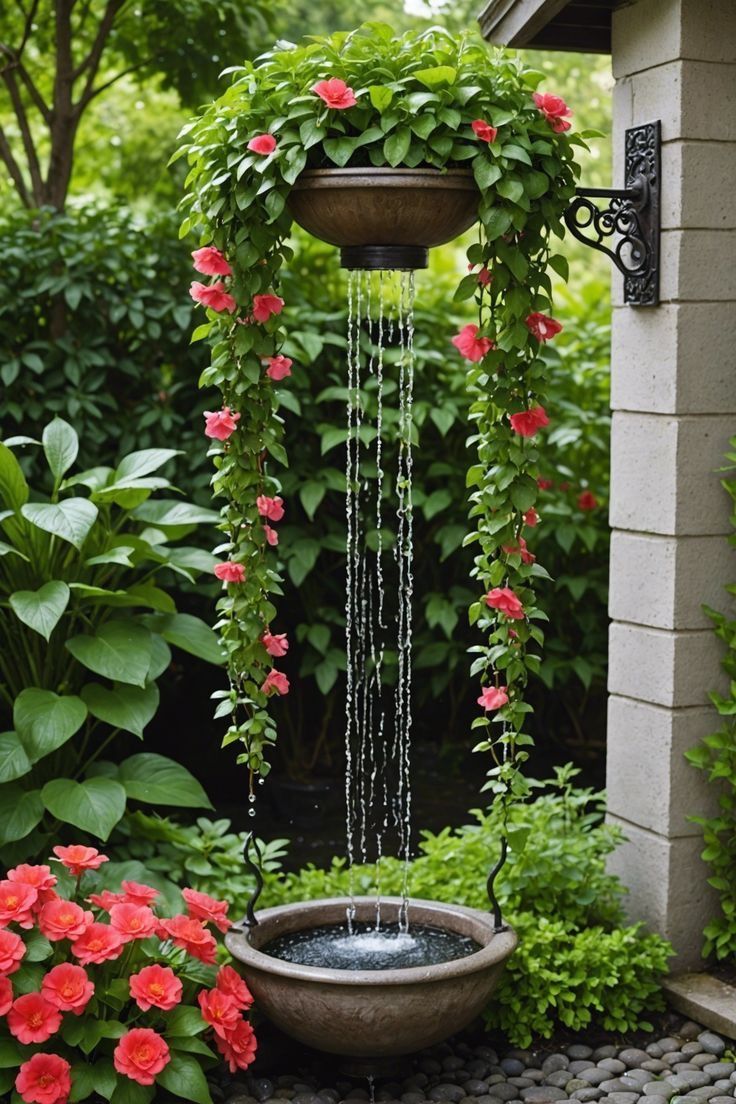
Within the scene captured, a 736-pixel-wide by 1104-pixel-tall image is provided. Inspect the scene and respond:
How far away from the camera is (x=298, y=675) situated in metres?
5.15

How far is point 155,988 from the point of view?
9.30 feet

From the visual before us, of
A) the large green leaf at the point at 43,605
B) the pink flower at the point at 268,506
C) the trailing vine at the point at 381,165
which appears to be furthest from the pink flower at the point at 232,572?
the large green leaf at the point at 43,605

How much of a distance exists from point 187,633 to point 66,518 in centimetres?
54

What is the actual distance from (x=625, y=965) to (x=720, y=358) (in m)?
1.44

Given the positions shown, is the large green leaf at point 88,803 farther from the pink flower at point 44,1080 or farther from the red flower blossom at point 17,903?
the pink flower at point 44,1080

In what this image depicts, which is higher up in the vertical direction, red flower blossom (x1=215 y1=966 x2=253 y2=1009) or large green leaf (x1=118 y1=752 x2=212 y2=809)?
large green leaf (x1=118 y1=752 x2=212 y2=809)

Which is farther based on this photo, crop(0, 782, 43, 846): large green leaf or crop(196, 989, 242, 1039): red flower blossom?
crop(0, 782, 43, 846): large green leaf

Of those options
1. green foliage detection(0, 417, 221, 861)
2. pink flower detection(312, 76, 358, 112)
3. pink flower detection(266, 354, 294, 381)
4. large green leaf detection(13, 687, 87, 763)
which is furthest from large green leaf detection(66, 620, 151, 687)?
pink flower detection(312, 76, 358, 112)

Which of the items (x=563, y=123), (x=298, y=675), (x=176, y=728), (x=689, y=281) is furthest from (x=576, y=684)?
(x=563, y=123)

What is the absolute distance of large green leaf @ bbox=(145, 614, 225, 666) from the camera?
3.82 metres

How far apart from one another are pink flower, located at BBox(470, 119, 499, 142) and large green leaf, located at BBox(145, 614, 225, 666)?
5.20 ft

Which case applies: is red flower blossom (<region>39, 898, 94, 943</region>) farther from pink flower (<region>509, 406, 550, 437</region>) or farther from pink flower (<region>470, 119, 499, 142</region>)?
pink flower (<region>470, 119, 499, 142</region>)

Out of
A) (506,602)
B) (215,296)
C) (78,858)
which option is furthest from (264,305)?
(78,858)

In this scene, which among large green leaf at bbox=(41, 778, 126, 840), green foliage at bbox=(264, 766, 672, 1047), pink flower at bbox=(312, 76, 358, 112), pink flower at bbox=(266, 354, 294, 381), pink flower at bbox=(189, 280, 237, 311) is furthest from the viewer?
large green leaf at bbox=(41, 778, 126, 840)
